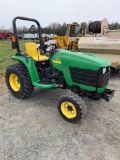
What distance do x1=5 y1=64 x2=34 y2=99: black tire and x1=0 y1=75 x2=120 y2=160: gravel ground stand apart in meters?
0.21

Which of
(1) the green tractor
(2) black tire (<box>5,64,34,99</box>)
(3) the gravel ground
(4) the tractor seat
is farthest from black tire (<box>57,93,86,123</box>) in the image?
(4) the tractor seat

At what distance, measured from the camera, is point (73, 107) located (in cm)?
309

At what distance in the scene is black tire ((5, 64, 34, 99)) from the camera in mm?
3766

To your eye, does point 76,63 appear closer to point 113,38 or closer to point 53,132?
point 53,132

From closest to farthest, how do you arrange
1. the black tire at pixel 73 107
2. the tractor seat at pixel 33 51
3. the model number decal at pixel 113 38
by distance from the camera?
1. the black tire at pixel 73 107
2. the tractor seat at pixel 33 51
3. the model number decal at pixel 113 38

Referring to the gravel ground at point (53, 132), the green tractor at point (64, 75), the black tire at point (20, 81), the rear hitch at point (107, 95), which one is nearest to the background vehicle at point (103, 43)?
the gravel ground at point (53, 132)

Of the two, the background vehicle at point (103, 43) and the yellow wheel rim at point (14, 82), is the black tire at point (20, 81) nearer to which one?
the yellow wheel rim at point (14, 82)

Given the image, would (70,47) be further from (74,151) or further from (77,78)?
(74,151)

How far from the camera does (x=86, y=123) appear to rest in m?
3.12

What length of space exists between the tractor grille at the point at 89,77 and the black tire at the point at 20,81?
106 centimetres

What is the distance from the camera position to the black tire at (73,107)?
2.98 metres

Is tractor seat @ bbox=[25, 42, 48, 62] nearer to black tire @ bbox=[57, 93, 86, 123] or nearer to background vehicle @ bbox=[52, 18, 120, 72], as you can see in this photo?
black tire @ bbox=[57, 93, 86, 123]

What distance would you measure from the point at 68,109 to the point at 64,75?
2.22ft

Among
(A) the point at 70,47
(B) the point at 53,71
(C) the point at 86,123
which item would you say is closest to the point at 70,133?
(C) the point at 86,123
